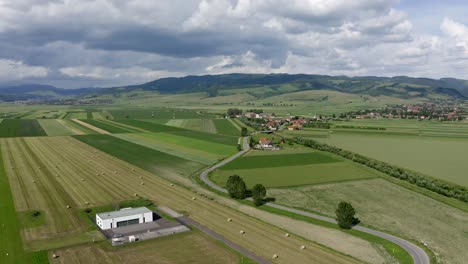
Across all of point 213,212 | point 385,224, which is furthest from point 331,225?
point 213,212

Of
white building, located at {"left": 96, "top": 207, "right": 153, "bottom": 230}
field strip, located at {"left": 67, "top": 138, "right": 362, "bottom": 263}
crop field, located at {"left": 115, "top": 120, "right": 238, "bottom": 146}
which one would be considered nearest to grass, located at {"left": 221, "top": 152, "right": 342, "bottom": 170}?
field strip, located at {"left": 67, "top": 138, "right": 362, "bottom": 263}

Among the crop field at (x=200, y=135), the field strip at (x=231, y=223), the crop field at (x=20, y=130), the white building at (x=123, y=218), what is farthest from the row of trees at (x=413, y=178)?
the crop field at (x=20, y=130)

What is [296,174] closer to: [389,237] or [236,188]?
[236,188]

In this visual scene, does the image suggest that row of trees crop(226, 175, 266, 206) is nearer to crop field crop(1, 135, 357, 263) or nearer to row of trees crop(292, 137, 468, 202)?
crop field crop(1, 135, 357, 263)

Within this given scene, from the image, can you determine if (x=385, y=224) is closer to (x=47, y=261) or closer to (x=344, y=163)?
(x=344, y=163)

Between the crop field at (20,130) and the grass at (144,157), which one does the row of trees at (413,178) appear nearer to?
the grass at (144,157)

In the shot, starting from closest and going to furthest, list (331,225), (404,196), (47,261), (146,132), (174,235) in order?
(47,261), (174,235), (331,225), (404,196), (146,132)

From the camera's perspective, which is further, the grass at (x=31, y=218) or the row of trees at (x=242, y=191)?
the row of trees at (x=242, y=191)
